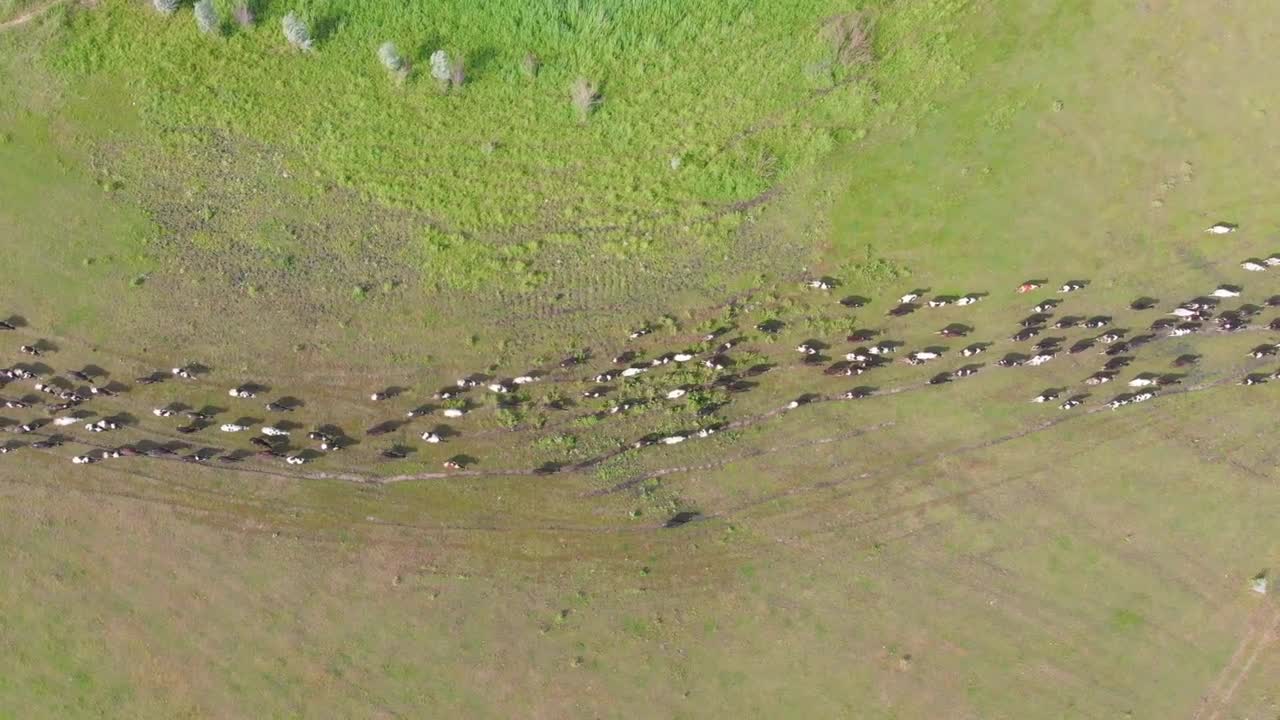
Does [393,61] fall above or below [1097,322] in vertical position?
above

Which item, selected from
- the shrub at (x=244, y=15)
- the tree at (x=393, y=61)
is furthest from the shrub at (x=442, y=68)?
the shrub at (x=244, y=15)

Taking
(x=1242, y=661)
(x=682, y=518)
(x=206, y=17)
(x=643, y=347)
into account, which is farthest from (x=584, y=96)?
(x=1242, y=661)

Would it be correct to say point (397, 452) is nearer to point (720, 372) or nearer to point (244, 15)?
point (720, 372)

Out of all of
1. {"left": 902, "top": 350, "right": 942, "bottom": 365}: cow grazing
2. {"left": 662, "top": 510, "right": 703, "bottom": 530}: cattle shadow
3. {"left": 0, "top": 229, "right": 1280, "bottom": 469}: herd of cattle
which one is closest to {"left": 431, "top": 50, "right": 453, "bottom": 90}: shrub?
{"left": 0, "top": 229, "right": 1280, "bottom": 469}: herd of cattle

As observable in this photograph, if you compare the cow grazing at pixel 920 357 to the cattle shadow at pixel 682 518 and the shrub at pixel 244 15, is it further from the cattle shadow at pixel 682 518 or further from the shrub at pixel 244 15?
the shrub at pixel 244 15

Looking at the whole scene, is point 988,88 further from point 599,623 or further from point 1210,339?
point 599,623

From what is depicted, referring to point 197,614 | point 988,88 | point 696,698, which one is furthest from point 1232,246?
point 197,614
